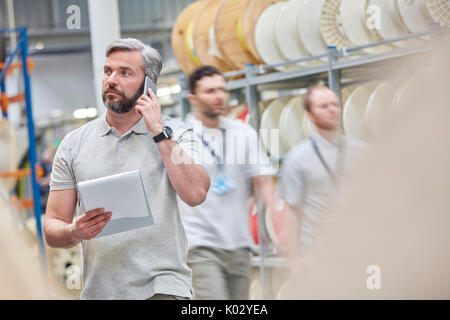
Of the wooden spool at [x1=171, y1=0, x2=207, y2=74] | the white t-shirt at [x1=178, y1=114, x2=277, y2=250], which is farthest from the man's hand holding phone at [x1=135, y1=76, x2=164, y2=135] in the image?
the wooden spool at [x1=171, y1=0, x2=207, y2=74]

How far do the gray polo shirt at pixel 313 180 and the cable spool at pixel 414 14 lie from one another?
2.45ft

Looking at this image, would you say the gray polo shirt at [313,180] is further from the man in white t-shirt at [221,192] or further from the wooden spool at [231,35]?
the wooden spool at [231,35]

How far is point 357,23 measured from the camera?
6.80 feet

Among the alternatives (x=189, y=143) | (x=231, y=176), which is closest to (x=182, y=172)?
(x=189, y=143)

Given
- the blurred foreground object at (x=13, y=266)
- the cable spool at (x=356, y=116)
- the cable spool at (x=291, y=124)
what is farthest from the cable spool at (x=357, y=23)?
the blurred foreground object at (x=13, y=266)

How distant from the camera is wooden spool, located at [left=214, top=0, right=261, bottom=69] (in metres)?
2.42

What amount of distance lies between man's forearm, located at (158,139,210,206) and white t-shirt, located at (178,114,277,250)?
39 millimetres

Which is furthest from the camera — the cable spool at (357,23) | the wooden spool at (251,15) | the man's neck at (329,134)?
the wooden spool at (251,15)

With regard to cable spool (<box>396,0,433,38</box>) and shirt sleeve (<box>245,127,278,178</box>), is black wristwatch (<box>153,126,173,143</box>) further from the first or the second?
cable spool (<box>396,0,433,38</box>)

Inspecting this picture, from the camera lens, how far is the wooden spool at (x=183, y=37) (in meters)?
2.71

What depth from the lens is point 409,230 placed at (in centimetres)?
55

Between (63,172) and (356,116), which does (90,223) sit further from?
(356,116)
